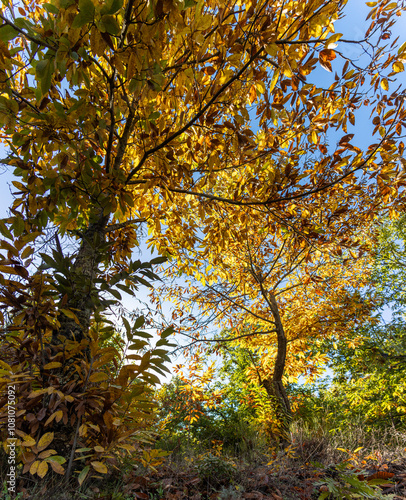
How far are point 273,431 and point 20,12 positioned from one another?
6.88m

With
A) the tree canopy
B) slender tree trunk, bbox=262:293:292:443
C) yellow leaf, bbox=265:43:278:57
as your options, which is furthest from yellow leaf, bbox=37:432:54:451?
slender tree trunk, bbox=262:293:292:443

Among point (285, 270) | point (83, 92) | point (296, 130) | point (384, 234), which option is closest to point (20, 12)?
point (83, 92)

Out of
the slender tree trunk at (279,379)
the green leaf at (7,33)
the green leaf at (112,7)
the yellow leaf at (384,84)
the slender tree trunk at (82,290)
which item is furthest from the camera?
the slender tree trunk at (279,379)

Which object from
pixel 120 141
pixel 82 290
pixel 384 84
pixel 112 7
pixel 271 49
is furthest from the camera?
pixel 120 141

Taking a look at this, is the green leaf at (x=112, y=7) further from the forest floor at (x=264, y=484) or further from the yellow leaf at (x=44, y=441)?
the forest floor at (x=264, y=484)

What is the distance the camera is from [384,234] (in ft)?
34.4

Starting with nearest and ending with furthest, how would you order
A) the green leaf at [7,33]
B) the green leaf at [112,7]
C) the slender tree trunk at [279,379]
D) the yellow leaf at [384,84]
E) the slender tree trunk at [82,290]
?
the green leaf at [112,7] < the green leaf at [7,33] < the slender tree trunk at [82,290] < the yellow leaf at [384,84] < the slender tree trunk at [279,379]

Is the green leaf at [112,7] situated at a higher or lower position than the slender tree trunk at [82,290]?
higher

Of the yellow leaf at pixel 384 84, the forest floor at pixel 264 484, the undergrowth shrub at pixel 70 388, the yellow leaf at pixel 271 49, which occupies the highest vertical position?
the yellow leaf at pixel 384 84

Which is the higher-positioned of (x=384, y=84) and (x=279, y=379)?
(x=384, y=84)

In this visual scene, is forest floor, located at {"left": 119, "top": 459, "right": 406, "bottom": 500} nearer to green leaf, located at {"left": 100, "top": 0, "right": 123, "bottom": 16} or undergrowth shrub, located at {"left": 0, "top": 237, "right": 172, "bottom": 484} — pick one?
undergrowth shrub, located at {"left": 0, "top": 237, "right": 172, "bottom": 484}

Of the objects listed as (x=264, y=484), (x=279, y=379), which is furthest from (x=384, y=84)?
(x=279, y=379)

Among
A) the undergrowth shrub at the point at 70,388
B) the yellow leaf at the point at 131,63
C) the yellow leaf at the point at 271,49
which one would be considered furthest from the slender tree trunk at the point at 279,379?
the yellow leaf at the point at 131,63

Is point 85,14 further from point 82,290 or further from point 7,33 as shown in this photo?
point 82,290
